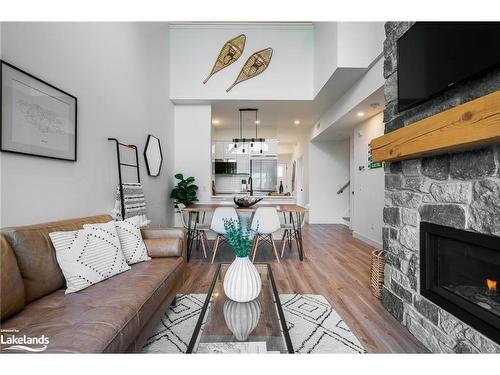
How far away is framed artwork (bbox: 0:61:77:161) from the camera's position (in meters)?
1.52

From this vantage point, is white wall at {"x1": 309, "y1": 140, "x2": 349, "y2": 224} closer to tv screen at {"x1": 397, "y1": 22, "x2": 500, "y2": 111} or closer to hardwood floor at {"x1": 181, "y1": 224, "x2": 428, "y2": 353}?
hardwood floor at {"x1": 181, "y1": 224, "x2": 428, "y2": 353}

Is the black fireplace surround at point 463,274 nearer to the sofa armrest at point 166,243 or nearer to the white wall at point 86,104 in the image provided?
the sofa armrest at point 166,243

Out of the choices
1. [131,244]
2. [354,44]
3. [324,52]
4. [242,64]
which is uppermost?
[242,64]

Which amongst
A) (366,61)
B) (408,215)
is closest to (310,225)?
(366,61)

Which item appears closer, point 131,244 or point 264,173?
point 131,244

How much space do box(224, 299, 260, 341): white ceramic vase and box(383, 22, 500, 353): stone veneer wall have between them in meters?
1.15

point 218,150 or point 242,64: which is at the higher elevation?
point 242,64

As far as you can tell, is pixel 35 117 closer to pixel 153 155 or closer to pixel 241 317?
pixel 241 317

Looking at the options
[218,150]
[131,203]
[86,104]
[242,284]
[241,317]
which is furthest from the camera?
[218,150]

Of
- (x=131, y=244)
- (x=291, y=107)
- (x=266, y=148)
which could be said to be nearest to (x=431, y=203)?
(x=131, y=244)

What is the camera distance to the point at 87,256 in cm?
156

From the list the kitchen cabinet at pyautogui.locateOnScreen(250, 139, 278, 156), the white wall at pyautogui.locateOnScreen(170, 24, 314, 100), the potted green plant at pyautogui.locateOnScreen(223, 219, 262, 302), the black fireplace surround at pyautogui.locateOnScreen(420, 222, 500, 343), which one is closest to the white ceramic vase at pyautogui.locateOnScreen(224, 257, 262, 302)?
the potted green plant at pyautogui.locateOnScreen(223, 219, 262, 302)

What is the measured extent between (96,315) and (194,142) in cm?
→ 406

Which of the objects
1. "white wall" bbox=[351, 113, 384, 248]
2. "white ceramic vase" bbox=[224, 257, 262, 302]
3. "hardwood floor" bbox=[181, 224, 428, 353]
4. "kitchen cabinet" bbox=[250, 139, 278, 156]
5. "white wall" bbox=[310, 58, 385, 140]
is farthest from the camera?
"kitchen cabinet" bbox=[250, 139, 278, 156]
